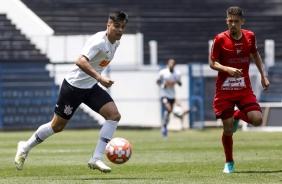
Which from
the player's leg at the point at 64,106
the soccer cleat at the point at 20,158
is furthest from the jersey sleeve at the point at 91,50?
the soccer cleat at the point at 20,158

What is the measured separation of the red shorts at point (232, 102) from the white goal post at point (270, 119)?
16.2 m

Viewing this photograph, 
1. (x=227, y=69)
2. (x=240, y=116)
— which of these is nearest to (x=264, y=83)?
(x=240, y=116)

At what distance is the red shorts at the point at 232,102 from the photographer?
11.0m

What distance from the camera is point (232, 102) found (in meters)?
11.1

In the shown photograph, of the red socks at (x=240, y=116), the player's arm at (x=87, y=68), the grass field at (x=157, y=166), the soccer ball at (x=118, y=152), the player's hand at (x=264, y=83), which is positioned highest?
the player's arm at (x=87, y=68)

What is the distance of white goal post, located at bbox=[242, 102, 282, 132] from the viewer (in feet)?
89.4

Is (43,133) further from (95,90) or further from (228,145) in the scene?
(228,145)

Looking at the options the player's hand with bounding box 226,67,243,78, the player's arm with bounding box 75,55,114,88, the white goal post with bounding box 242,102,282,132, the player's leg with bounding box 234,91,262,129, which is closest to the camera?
the player's arm with bounding box 75,55,114,88

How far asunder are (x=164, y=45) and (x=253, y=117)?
24.0 m

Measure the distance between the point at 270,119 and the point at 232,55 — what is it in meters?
16.9

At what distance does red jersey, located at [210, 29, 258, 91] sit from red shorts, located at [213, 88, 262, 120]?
8cm

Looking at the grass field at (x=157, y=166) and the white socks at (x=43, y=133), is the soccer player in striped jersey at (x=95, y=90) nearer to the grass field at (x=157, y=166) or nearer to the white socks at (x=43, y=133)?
the white socks at (x=43, y=133)

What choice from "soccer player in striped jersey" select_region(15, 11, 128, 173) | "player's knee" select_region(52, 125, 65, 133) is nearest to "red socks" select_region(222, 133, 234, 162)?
"soccer player in striped jersey" select_region(15, 11, 128, 173)

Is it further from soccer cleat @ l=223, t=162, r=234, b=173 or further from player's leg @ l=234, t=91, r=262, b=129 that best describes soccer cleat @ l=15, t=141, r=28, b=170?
player's leg @ l=234, t=91, r=262, b=129
